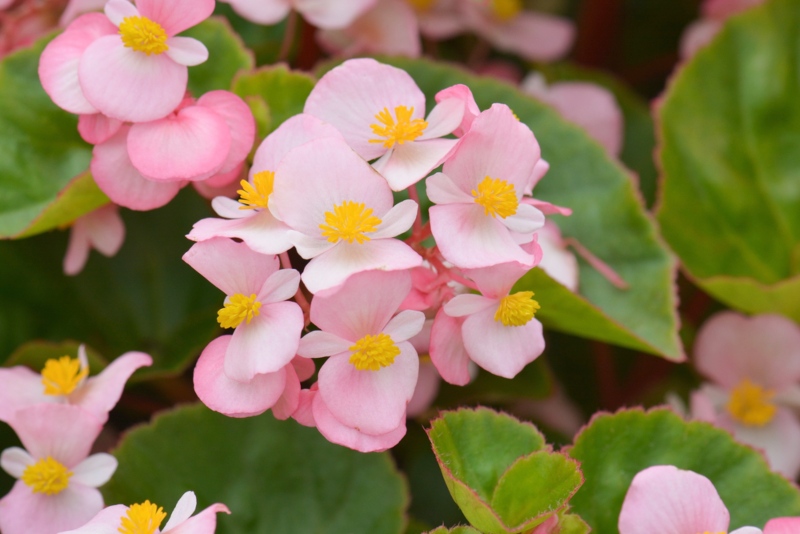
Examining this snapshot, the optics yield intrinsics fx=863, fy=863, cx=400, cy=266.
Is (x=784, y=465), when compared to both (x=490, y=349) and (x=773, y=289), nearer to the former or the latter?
(x=773, y=289)

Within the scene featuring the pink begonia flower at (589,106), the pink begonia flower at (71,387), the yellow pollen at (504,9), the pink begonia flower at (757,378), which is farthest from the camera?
the yellow pollen at (504,9)

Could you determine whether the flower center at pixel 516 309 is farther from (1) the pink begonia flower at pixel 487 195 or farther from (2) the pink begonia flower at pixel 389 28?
(2) the pink begonia flower at pixel 389 28

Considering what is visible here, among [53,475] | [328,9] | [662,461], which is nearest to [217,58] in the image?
[328,9]

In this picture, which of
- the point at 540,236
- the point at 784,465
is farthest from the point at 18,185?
the point at 784,465

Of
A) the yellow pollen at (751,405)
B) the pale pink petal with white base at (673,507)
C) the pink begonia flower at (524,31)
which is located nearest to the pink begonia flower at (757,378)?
the yellow pollen at (751,405)

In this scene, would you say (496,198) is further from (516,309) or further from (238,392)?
(238,392)

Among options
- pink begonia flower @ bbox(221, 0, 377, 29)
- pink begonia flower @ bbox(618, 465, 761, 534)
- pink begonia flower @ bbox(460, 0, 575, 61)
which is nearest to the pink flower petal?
pink begonia flower @ bbox(618, 465, 761, 534)
